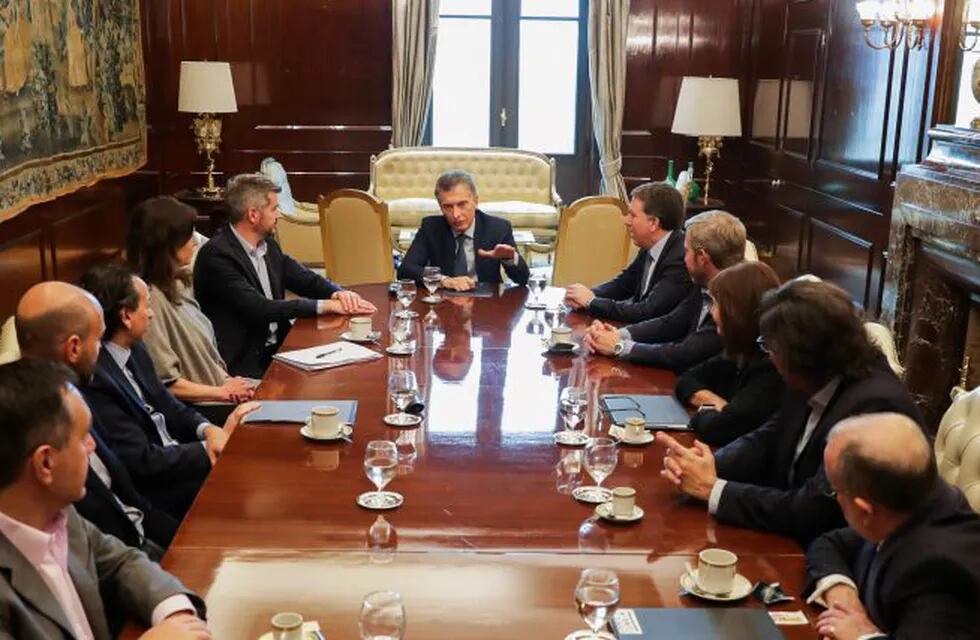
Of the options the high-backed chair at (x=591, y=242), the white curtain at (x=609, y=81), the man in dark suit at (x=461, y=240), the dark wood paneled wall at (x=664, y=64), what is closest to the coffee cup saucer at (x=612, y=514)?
the man in dark suit at (x=461, y=240)

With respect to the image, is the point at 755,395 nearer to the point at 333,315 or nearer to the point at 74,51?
the point at 333,315

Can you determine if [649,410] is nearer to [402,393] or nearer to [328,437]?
[402,393]

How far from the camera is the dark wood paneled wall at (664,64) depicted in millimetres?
8117

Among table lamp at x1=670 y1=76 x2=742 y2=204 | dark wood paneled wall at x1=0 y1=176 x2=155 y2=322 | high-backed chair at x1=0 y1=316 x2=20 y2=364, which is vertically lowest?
dark wood paneled wall at x1=0 y1=176 x2=155 y2=322

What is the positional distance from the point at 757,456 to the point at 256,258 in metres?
2.48

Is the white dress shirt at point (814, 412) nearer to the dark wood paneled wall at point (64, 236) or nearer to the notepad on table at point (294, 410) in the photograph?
the notepad on table at point (294, 410)

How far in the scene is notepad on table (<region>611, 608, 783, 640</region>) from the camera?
5.41ft

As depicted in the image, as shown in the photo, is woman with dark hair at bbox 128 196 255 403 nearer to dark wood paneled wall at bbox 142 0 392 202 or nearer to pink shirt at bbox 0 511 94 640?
pink shirt at bbox 0 511 94 640

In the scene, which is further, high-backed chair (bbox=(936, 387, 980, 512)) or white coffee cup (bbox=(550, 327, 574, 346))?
white coffee cup (bbox=(550, 327, 574, 346))

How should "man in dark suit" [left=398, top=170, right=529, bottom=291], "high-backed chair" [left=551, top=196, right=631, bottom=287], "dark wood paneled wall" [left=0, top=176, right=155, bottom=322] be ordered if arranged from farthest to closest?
"high-backed chair" [left=551, top=196, right=631, bottom=287] < "dark wood paneled wall" [left=0, top=176, right=155, bottom=322] < "man in dark suit" [left=398, top=170, right=529, bottom=291]

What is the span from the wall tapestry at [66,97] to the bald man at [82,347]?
2566mm

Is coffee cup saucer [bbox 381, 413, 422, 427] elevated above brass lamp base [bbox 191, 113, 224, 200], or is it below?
below

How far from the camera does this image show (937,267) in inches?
179

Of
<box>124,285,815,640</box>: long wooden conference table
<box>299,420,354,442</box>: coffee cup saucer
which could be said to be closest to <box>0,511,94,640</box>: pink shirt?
<box>124,285,815,640</box>: long wooden conference table
